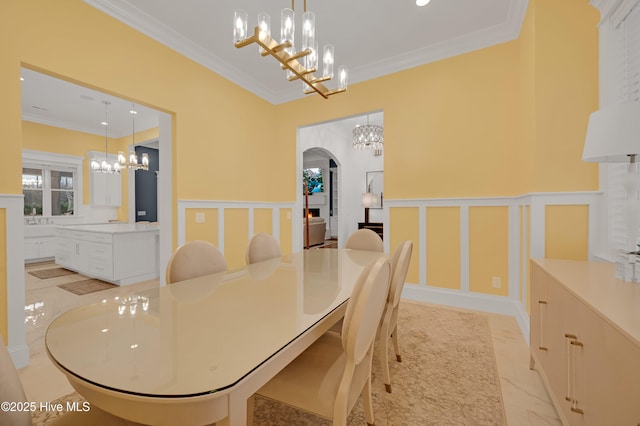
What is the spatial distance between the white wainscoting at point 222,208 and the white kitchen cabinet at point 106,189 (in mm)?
5007

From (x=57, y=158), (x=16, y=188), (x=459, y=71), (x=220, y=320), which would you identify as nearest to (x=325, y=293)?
(x=220, y=320)

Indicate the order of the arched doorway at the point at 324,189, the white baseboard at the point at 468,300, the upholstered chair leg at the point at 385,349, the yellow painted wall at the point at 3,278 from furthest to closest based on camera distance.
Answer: the arched doorway at the point at 324,189
the white baseboard at the point at 468,300
the yellow painted wall at the point at 3,278
the upholstered chair leg at the point at 385,349

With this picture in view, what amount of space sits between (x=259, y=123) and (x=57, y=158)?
5.31 meters

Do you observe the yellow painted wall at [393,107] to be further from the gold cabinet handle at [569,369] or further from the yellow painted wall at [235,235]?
the gold cabinet handle at [569,369]

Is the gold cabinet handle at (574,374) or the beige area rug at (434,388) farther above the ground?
the gold cabinet handle at (574,374)

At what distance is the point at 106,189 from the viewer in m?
6.77

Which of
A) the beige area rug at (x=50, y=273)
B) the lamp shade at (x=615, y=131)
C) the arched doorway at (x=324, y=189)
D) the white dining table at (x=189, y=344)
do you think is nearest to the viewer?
the white dining table at (x=189, y=344)

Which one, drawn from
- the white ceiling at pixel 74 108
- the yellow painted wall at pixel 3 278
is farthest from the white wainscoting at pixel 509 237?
the white ceiling at pixel 74 108

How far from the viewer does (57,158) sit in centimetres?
613

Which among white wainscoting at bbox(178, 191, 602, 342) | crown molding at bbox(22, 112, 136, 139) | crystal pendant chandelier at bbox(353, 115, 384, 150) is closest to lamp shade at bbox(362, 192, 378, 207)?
crystal pendant chandelier at bbox(353, 115, 384, 150)

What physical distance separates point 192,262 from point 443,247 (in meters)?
2.65

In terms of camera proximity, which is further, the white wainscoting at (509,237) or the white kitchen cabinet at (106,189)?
the white kitchen cabinet at (106,189)

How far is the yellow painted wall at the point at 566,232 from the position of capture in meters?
2.00

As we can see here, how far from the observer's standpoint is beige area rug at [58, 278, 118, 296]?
365 centimetres
